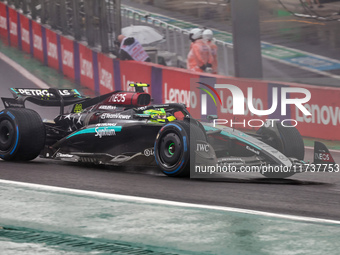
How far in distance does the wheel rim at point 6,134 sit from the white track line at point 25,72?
10695 mm

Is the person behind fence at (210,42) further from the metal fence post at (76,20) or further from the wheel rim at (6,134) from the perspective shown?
the wheel rim at (6,134)

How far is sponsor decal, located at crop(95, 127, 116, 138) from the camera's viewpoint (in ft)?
24.9

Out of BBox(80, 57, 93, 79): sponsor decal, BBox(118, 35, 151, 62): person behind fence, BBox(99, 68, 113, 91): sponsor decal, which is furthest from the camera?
BBox(80, 57, 93, 79): sponsor decal

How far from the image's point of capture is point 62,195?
5.95 meters

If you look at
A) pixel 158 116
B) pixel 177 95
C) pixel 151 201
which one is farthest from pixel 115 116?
pixel 177 95

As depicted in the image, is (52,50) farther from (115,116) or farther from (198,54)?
(115,116)

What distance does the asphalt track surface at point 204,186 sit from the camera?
5719 millimetres

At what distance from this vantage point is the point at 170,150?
6984mm

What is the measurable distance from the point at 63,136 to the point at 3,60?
Answer: 16.5 m

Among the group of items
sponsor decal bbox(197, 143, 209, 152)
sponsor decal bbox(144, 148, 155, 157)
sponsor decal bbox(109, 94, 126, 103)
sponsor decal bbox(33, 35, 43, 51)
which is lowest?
sponsor decal bbox(144, 148, 155, 157)

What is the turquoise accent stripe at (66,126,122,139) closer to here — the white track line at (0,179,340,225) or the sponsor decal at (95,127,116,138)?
the sponsor decal at (95,127,116,138)

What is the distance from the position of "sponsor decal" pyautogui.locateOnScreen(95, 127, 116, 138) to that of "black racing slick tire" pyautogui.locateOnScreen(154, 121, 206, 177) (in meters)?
0.74

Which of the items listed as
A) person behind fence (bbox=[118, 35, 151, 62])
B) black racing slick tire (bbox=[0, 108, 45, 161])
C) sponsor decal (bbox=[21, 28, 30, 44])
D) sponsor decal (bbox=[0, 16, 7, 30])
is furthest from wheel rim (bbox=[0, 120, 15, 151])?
sponsor decal (bbox=[0, 16, 7, 30])

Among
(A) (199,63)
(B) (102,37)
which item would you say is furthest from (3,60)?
(A) (199,63)
